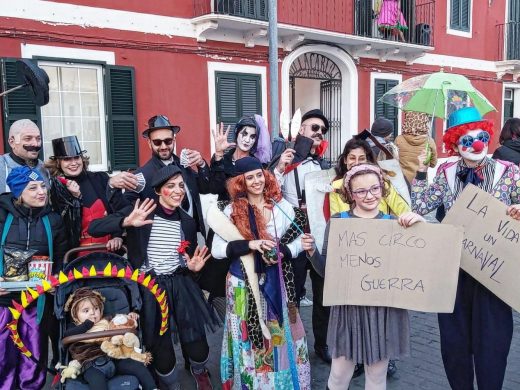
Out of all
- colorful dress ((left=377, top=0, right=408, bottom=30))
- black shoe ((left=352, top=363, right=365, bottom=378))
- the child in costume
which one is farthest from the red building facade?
black shoe ((left=352, top=363, right=365, bottom=378))

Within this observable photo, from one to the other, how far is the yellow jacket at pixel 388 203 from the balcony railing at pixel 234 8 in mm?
6799

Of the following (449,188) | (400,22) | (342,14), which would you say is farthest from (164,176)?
(400,22)

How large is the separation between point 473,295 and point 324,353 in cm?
152

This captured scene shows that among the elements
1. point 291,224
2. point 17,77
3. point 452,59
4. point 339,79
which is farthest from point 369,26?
point 291,224

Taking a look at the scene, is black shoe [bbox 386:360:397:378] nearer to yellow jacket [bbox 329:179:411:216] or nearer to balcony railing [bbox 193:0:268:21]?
yellow jacket [bbox 329:179:411:216]

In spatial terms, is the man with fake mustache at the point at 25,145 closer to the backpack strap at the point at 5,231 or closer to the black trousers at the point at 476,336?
the backpack strap at the point at 5,231

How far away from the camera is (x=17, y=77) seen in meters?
7.28

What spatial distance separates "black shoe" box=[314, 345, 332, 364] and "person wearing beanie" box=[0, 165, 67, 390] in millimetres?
2127

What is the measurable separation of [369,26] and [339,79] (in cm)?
148

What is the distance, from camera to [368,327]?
8.52 ft

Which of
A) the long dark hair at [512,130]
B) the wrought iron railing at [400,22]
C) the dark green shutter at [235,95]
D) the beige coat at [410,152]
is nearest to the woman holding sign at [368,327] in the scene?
the beige coat at [410,152]

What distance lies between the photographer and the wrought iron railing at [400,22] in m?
11.6

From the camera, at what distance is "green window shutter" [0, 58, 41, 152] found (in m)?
7.15

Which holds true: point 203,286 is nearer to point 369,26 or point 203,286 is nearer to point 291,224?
point 291,224
